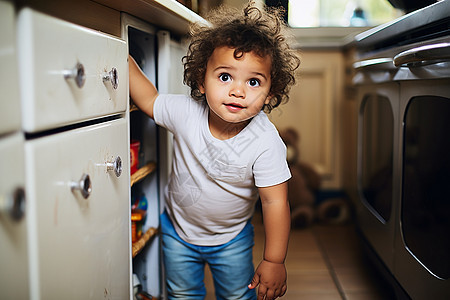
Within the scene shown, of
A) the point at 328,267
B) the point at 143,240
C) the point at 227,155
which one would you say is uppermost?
the point at 227,155

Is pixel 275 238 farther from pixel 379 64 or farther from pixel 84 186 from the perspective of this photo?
pixel 379 64

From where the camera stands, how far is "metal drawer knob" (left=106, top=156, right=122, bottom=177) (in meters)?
0.78

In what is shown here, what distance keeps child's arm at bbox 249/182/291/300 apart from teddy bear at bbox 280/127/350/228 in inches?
44.0

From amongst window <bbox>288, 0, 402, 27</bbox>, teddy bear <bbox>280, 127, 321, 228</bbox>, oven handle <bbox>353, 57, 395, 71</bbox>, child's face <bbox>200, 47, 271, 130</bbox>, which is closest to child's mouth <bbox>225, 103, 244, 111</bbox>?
child's face <bbox>200, 47, 271, 130</bbox>

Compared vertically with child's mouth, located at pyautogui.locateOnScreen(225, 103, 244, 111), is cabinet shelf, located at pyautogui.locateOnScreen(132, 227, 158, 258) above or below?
below

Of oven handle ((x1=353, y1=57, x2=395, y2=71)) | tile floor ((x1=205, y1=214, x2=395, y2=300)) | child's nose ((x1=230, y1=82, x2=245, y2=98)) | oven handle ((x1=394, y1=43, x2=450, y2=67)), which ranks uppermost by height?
oven handle ((x1=353, y1=57, x2=395, y2=71))

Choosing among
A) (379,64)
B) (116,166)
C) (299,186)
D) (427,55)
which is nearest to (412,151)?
(379,64)

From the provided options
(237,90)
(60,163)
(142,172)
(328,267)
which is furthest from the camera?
(328,267)

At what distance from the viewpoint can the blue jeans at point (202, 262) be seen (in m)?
1.12

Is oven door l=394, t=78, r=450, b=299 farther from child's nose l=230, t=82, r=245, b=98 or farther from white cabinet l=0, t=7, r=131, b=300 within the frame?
white cabinet l=0, t=7, r=131, b=300

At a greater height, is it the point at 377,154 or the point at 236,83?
the point at 236,83

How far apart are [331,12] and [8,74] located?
2.22 metres

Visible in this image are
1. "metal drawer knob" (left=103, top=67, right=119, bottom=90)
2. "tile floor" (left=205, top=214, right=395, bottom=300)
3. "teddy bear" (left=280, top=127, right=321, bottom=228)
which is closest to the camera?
"metal drawer knob" (left=103, top=67, right=119, bottom=90)

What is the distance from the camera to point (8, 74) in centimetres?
48
